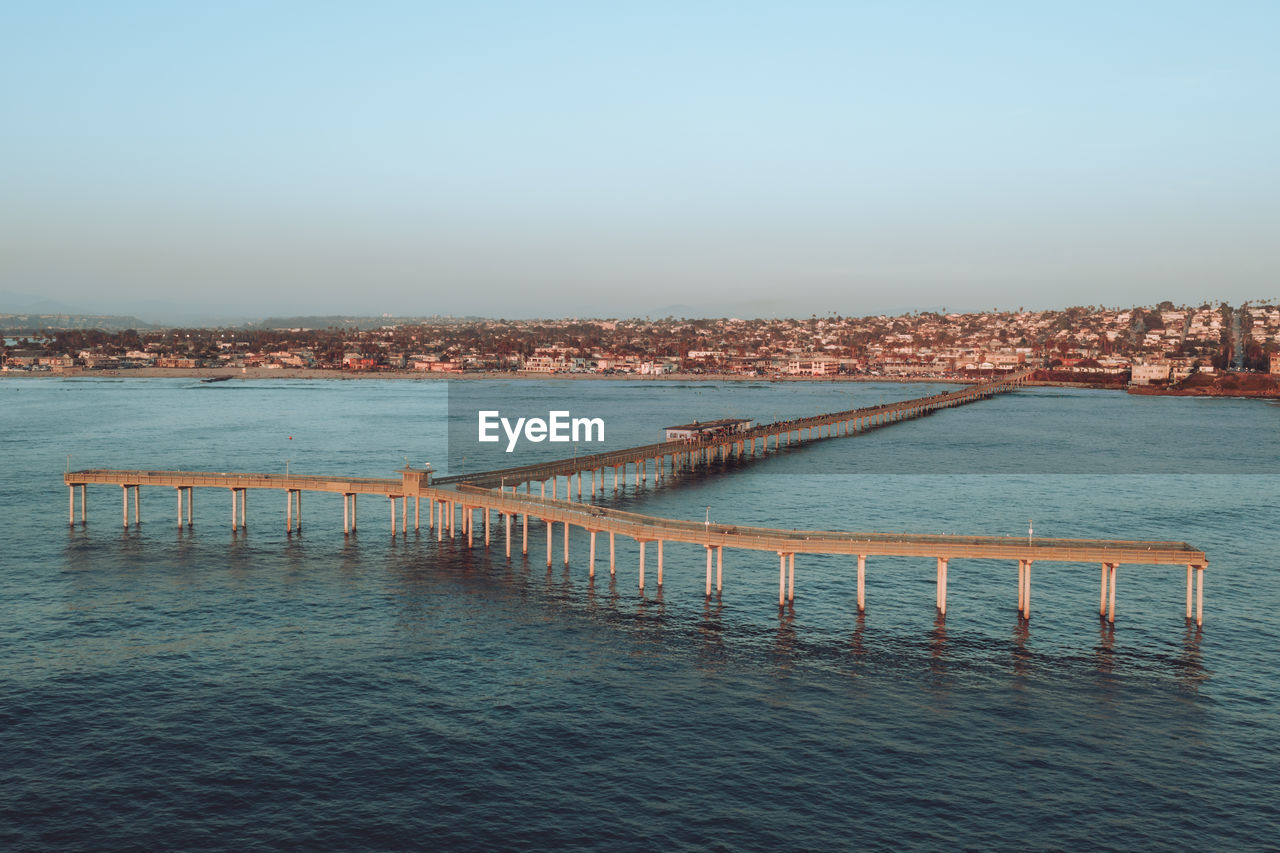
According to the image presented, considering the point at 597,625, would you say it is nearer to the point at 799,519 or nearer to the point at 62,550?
the point at 799,519

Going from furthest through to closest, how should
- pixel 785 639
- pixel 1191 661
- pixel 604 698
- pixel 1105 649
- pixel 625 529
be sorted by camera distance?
pixel 625 529
pixel 785 639
pixel 1105 649
pixel 1191 661
pixel 604 698

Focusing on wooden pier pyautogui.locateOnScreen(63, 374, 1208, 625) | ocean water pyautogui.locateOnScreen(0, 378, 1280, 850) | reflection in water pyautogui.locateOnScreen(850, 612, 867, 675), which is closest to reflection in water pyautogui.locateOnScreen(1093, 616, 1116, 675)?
ocean water pyautogui.locateOnScreen(0, 378, 1280, 850)

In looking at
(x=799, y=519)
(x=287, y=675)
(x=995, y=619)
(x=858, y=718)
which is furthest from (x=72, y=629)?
(x=799, y=519)

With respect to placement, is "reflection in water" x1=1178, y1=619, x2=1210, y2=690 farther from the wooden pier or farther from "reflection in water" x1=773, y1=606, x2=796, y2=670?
"reflection in water" x1=773, y1=606, x2=796, y2=670

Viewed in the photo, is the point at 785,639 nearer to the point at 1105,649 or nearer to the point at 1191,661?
the point at 1105,649

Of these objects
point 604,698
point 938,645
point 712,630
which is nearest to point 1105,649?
point 938,645

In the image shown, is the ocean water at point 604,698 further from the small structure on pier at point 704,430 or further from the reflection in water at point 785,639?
the small structure on pier at point 704,430
